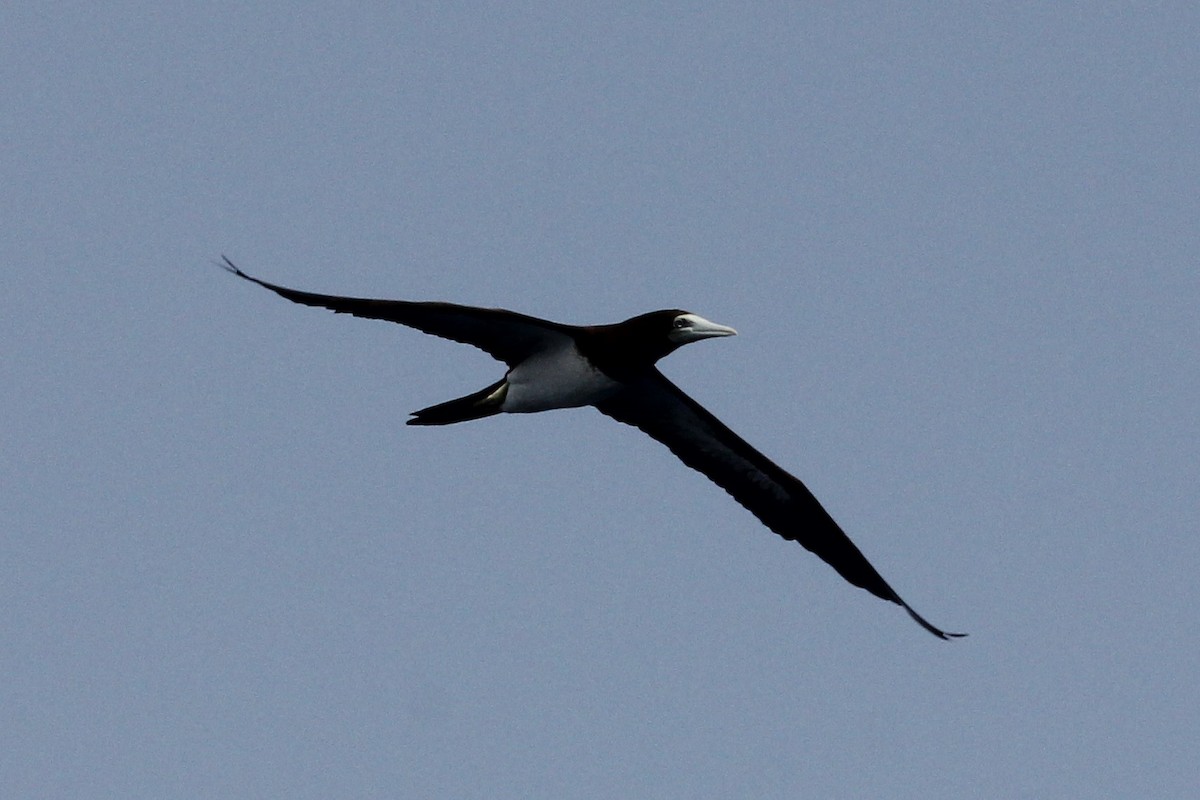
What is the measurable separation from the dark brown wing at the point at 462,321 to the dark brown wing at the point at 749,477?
190cm

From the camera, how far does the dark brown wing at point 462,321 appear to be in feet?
50.8

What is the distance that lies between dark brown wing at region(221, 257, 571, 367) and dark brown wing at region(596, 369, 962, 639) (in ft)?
6.22

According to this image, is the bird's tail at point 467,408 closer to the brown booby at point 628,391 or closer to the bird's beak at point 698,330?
the brown booby at point 628,391

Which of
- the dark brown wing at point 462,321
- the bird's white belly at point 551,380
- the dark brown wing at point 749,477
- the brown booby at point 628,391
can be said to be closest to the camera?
the dark brown wing at point 462,321

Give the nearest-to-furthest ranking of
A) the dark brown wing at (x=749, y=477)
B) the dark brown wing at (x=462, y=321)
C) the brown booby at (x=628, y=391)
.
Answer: the dark brown wing at (x=462, y=321) → the brown booby at (x=628, y=391) → the dark brown wing at (x=749, y=477)

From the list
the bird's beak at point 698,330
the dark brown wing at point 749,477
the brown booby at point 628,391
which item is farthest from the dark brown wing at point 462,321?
the dark brown wing at point 749,477

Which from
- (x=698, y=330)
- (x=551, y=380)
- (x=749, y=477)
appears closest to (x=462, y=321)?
(x=551, y=380)

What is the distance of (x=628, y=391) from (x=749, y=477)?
207 centimetres

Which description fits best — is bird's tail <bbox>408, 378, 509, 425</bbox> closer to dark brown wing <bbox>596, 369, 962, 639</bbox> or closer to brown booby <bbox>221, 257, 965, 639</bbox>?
brown booby <bbox>221, 257, 965, 639</bbox>

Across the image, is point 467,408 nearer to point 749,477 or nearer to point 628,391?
point 628,391

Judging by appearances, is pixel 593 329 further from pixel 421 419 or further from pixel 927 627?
pixel 927 627

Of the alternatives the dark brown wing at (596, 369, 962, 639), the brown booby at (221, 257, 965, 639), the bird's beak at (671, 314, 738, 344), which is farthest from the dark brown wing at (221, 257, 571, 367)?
the dark brown wing at (596, 369, 962, 639)

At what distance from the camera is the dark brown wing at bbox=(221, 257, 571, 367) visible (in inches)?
609

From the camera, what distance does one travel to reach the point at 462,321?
16.8 m
